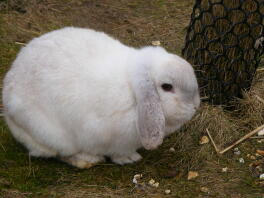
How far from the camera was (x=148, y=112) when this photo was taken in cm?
354

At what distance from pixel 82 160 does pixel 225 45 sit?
164 cm

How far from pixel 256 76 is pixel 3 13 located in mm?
3394

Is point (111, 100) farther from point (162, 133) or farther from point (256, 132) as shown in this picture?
point (256, 132)

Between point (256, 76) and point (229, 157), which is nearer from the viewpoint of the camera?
point (229, 157)

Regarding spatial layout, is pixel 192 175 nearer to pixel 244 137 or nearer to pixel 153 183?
pixel 153 183

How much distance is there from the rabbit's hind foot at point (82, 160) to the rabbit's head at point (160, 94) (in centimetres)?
65

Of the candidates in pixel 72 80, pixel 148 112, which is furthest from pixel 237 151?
pixel 72 80

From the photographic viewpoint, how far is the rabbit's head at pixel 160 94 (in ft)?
11.7

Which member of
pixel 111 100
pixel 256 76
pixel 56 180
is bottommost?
pixel 56 180

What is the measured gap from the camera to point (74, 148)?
156 inches

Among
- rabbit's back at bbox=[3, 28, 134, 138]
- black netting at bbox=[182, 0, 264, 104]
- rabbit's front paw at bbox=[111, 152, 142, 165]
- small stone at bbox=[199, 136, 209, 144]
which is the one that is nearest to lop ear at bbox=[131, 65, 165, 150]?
rabbit's back at bbox=[3, 28, 134, 138]

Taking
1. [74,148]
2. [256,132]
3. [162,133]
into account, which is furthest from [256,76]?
[74,148]

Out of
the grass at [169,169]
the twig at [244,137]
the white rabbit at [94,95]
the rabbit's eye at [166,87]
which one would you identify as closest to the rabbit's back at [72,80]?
the white rabbit at [94,95]

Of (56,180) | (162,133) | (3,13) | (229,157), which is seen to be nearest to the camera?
(162,133)
